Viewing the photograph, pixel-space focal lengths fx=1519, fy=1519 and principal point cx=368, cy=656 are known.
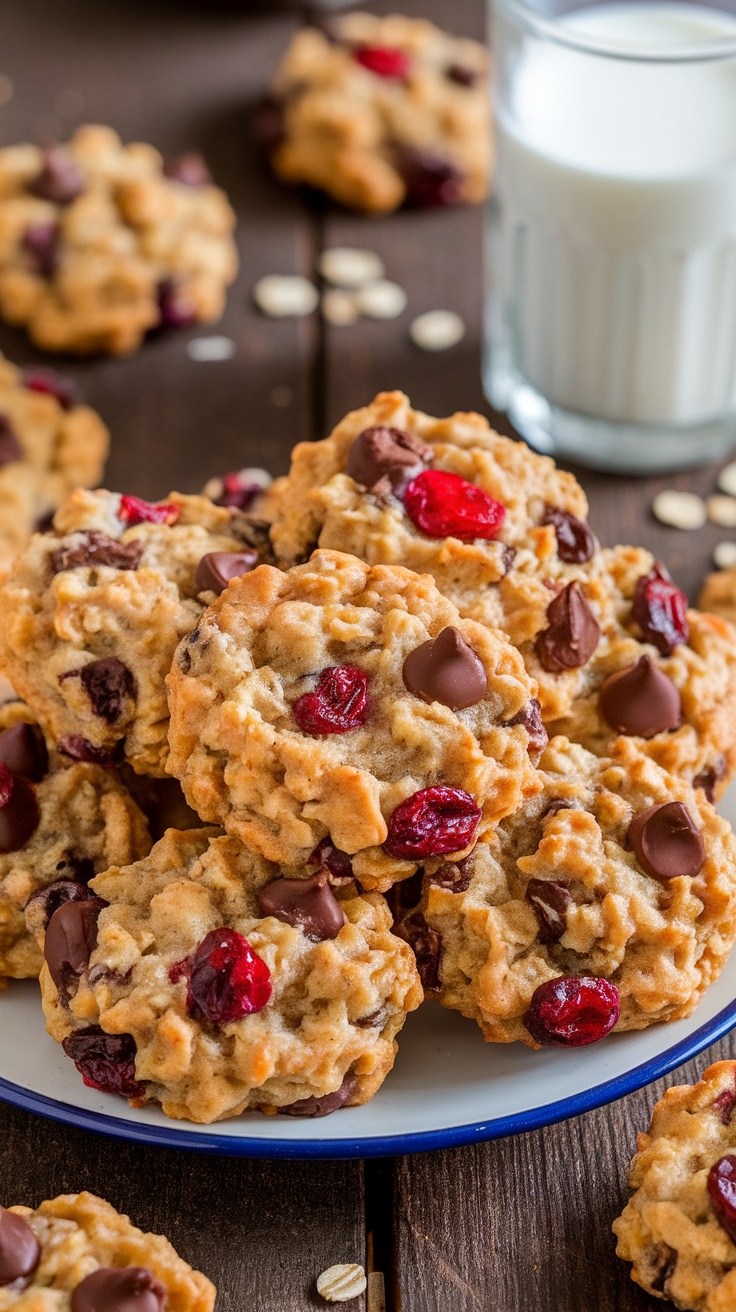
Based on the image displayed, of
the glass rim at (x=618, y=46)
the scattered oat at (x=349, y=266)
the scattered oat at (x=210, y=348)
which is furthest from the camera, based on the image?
the scattered oat at (x=349, y=266)

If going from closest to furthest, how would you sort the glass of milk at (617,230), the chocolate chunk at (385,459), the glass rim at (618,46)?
the chocolate chunk at (385,459) < the glass rim at (618,46) < the glass of milk at (617,230)

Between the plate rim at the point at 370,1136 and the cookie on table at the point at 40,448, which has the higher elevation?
the plate rim at the point at 370,1136

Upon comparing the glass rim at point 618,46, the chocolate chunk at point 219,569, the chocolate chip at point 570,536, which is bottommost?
the chocolate chip at point 570,536

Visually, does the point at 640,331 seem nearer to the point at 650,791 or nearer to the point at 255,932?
the point at 650,791

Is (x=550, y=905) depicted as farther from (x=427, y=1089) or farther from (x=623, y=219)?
(x=623, y=219)

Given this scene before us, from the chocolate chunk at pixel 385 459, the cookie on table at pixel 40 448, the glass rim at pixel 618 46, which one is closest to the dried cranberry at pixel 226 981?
the chocolate chunk at pixel 385 459

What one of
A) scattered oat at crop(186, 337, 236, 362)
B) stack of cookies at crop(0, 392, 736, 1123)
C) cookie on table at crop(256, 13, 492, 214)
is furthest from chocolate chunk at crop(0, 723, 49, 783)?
cookie on table at crop(256, 13, 492, 214)

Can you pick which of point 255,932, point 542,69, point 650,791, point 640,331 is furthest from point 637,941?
point 542,69

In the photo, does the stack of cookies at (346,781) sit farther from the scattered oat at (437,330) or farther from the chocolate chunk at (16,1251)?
the scattered oat at (437,330)
